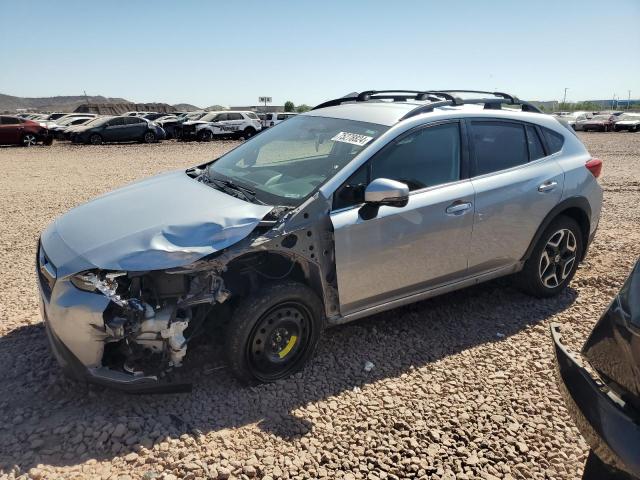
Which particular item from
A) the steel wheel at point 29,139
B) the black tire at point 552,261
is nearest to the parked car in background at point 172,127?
the steel wheel at point 29,139

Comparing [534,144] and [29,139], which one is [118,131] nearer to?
[29,139]

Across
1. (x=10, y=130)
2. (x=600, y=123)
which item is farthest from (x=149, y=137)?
(x=600, y=123)

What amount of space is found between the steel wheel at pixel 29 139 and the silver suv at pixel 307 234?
22.8 meters

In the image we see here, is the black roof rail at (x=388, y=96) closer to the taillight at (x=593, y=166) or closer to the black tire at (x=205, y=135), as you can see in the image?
the taillight at (x=593, y=166)

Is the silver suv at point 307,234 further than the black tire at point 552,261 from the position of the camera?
No

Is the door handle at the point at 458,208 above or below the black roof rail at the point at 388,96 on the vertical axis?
below

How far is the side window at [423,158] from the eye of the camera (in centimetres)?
367

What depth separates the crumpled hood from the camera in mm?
2922

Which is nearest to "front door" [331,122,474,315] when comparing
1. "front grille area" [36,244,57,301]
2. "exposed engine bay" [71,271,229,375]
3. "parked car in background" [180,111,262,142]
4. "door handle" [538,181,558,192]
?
"door handle" [538,181,558,192]

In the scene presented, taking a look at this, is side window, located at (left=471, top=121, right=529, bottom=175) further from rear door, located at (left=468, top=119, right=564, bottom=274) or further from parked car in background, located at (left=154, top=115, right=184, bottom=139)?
parked car in background, located at (left=154, top=115, right=184, bottom=139)

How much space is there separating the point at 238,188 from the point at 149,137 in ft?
79.3

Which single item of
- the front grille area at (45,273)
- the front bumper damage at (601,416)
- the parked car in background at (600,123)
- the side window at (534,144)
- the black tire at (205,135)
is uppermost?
the side window at (534,144)

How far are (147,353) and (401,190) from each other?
1896mm

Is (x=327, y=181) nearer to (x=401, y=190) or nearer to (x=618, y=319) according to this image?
(x=401, y=190)
